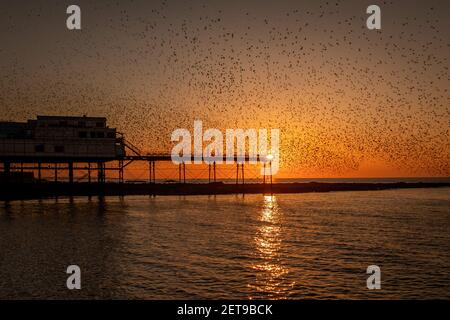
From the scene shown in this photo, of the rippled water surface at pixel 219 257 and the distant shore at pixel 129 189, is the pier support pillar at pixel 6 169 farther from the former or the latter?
the rippled water surface at pixel 219 257

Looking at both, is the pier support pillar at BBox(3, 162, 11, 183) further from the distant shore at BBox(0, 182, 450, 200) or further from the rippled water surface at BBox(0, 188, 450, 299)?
the rippled water surface at BBox(0, 188, 450, 299)

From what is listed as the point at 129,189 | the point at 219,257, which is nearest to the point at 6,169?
the point at 129,189

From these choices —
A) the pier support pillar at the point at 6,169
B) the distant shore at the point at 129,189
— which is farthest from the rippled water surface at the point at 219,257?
the pier support pillar at the point at 6,169

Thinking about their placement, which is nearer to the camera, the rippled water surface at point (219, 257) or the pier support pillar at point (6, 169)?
the rippled water surface at point (219, 257)

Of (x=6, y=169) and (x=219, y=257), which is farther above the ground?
(x=6, y=169)

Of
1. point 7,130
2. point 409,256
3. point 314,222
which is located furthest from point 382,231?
point 7,130

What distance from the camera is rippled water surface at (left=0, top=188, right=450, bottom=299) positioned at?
20016 millimetres

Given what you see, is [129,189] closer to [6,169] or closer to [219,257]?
[6,169]

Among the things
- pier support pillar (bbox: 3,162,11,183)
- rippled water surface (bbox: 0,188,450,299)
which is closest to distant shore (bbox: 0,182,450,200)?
pier support pillar (bbox: 3,162,11,183)

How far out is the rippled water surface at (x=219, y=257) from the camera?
2002 centimetres

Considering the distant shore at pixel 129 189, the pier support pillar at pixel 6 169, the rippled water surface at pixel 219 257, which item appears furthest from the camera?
Result: the pier support pillar at pixel 6 169

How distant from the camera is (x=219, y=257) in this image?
27656mm

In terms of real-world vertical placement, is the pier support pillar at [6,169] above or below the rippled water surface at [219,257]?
Result: above
